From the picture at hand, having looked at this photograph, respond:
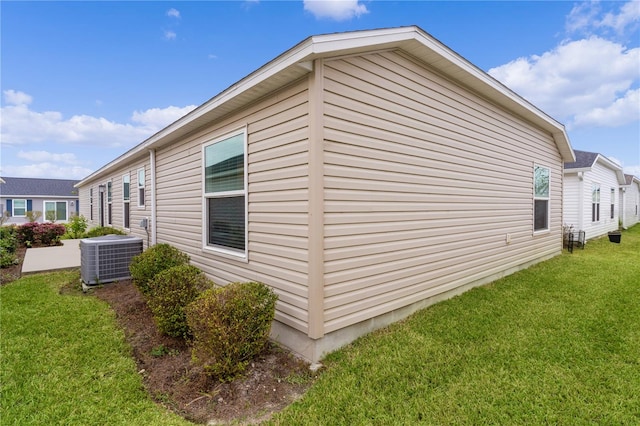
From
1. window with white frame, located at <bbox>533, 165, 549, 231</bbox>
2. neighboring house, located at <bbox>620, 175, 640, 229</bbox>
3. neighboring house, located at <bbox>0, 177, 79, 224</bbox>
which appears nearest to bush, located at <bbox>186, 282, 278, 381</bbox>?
window with white frame, located at <bbox>533, 165, 549, 231</bbox>

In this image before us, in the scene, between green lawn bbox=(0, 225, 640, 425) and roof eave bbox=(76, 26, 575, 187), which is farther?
roof eave bbox=(76, 26, 575, 187)

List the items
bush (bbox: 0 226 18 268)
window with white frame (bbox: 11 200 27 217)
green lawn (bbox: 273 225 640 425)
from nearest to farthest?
green lawn (bbox: 273 225 640 425)
bush (bbox: 0 226 18 268)
window with white frame (bbox: 11 200 27 217)

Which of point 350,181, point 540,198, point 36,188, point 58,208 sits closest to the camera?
point 350,181

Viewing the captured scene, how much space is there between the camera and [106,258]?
5797mm

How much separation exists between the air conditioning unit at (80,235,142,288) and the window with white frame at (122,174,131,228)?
3500 mm

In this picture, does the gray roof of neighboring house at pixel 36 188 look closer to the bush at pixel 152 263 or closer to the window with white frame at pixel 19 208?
the window with white frame at pixel 19 208

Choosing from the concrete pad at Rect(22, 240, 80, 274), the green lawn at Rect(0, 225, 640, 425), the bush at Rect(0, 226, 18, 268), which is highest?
the bush at Rect(0, 226, 18, 268)

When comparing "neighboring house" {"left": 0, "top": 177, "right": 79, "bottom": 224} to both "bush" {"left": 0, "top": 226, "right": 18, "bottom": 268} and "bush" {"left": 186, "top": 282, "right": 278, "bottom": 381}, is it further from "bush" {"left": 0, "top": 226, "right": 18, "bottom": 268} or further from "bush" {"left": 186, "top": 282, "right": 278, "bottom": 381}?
→ "bush" {"left": 186, "top": 282, "right": 278, "bottom": 381}

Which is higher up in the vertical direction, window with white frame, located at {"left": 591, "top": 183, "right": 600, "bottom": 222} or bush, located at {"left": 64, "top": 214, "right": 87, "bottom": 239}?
window with white frame, located at {"left": 591, "top": 183, "right": 600, "bottom": 222}

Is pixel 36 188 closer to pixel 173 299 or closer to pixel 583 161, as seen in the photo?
pixel 173 299

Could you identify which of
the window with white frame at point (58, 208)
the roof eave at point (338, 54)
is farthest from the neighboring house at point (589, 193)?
the window with white frame at point (58, 208)

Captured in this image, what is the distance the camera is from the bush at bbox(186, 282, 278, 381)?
2.58m

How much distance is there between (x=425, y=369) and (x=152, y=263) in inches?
161

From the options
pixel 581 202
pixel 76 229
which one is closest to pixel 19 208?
pixel 76 229
